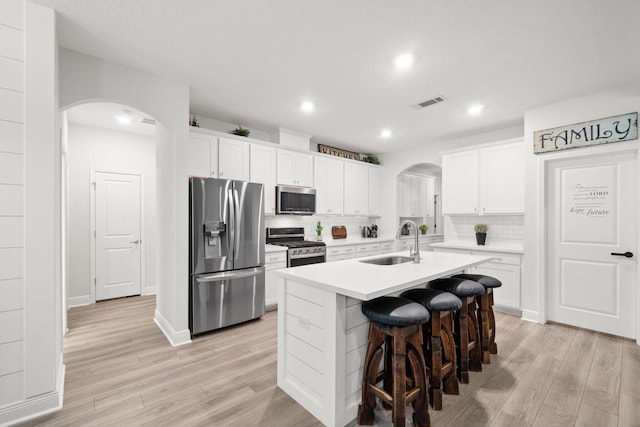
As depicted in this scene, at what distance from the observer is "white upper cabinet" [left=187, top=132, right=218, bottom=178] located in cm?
359

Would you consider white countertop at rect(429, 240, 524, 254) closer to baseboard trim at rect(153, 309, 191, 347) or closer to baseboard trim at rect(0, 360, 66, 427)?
baseboard trim at rect(153, 309, 191, 347)

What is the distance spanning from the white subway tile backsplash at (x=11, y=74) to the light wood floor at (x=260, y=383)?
85.7 inches

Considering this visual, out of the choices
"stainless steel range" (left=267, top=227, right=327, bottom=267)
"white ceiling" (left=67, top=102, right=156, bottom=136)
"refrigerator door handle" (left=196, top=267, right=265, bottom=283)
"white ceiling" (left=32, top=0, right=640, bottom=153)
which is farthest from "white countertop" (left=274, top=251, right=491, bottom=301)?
"white ceiling" (left=67, top=102, right=156, bottom=136)

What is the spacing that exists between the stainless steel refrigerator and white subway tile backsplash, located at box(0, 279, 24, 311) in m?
1.37

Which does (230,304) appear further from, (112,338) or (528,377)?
(528,377)

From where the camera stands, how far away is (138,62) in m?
2.62

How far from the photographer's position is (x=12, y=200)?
184 cm

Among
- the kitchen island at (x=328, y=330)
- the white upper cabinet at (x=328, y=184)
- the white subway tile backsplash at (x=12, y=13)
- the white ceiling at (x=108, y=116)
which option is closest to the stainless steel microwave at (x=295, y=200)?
the white upper cabinet at (x=328, y=184)

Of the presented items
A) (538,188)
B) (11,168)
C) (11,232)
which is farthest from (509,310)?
(11,168)

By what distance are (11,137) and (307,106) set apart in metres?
2.73

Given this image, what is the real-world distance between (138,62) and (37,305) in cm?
213

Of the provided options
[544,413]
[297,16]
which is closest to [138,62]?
[297,16]

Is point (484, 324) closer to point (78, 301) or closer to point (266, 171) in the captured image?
point (266, 171)

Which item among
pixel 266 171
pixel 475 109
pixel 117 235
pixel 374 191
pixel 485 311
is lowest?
pixel 485 311
